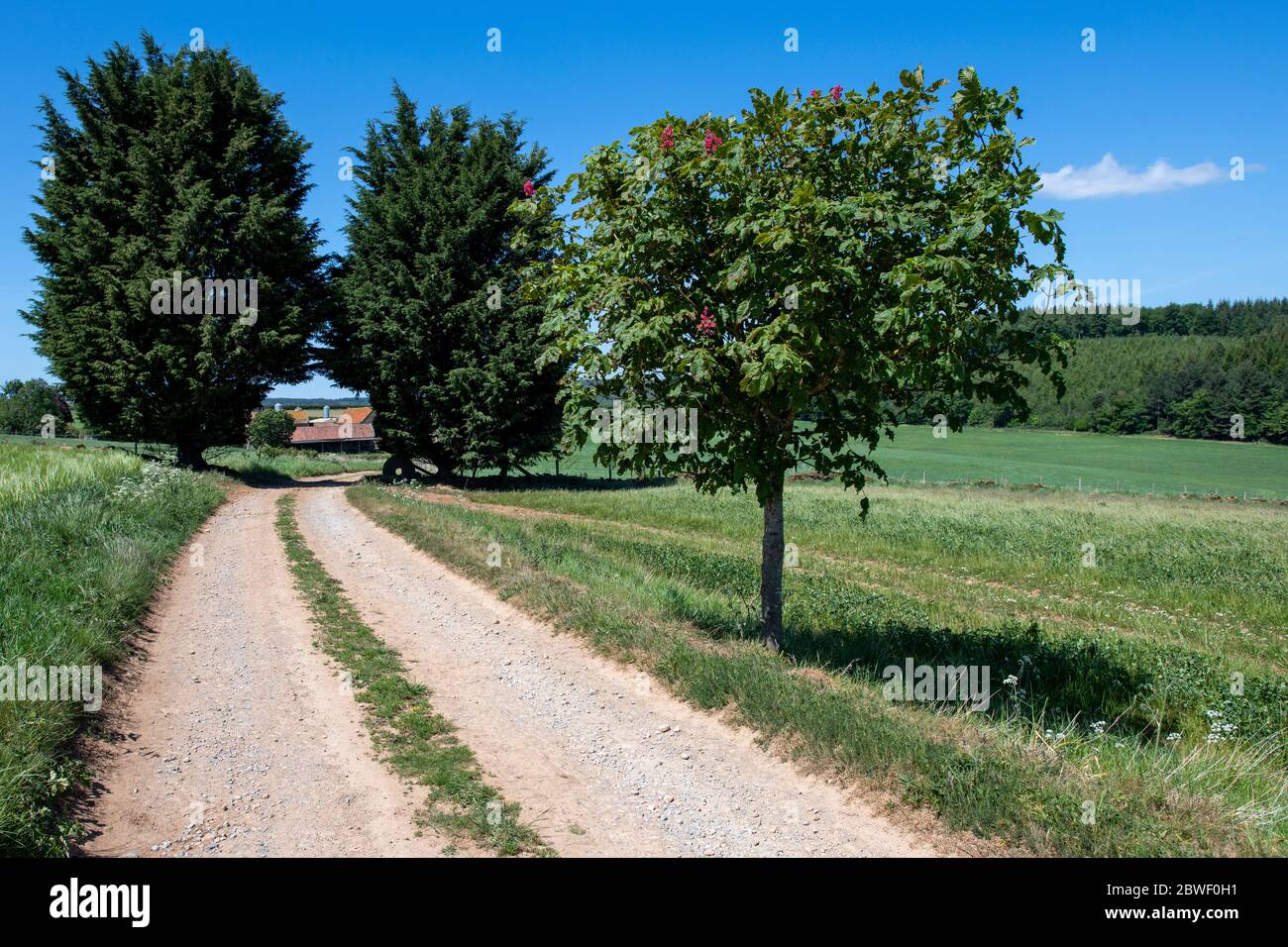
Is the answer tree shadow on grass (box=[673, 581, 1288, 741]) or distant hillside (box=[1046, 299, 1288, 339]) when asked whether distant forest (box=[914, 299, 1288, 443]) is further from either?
tree shadow on grass (box=[673, 581, 1288, 741])

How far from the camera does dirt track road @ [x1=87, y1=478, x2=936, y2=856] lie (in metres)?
5.58

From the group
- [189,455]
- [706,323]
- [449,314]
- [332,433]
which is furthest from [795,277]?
[332,433]

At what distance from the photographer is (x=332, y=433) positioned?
100 meters

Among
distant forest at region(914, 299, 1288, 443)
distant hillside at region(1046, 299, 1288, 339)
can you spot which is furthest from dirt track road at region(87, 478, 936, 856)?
distant hillside at region(1046, 299, 1288, 339)

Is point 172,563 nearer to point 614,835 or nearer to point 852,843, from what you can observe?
point 614,835

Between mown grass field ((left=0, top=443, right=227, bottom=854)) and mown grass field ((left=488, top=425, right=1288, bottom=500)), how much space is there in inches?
1393

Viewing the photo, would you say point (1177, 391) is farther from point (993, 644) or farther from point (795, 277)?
point (795, 277)

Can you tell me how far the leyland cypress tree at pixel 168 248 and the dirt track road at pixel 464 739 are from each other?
23907mm

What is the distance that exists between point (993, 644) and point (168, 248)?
33381mm

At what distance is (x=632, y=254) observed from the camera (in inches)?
354

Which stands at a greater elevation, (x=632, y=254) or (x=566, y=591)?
(x=632, y=254)

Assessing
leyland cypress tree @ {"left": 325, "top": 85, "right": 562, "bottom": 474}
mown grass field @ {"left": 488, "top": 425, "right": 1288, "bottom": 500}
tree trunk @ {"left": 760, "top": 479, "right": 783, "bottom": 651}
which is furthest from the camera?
mown grass field @ {"left": 488, "top": 425, "right": 1288, "bottom": 500}

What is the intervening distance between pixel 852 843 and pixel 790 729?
1588mm
